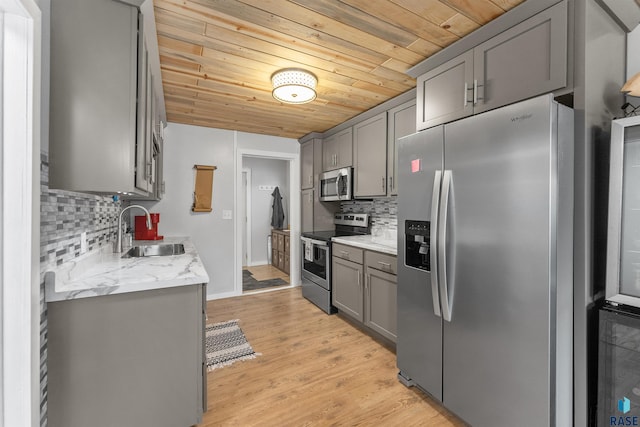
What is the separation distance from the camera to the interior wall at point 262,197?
609 cm

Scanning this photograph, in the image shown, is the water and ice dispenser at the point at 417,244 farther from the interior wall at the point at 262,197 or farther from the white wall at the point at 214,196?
the interior wall at the point at 262,197

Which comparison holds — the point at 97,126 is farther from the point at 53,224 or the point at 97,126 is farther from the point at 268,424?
the point at 268,424

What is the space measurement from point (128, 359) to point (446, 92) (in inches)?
93.4

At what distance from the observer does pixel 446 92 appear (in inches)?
75.0

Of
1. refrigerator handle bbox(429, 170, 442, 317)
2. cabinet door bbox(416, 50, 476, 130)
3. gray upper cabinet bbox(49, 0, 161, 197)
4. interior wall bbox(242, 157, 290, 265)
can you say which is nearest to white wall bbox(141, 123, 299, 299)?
interior wall bbox(242, 157, 290, 265)

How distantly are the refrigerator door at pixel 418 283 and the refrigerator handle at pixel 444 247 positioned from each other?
0.19 feet

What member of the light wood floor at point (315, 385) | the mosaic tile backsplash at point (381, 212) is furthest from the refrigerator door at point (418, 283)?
the mosaic tile backsplash at point (381, 212)

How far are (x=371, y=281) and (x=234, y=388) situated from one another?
4.58 ft

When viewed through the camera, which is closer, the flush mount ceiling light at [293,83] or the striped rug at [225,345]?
the flush mount ceiling light at [293,83]

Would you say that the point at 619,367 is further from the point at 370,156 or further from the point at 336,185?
the point at 336,185

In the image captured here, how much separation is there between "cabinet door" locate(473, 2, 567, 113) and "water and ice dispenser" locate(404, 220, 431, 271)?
0.77 metres

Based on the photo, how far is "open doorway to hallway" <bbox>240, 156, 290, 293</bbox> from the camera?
5.97 m

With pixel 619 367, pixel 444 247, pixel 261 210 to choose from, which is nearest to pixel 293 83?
pixel 444 247

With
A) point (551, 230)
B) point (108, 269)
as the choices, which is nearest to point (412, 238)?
point (551, 230)
